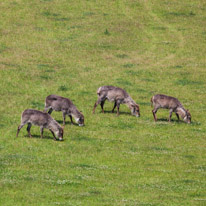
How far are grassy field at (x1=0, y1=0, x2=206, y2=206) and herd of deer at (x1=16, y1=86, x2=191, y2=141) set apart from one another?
715 millimetres

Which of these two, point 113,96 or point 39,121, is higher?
point 113,96

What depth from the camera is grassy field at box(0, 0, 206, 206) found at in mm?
23703

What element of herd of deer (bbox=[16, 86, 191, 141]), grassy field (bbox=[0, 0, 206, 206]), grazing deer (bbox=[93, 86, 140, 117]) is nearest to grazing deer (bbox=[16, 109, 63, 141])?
herd of deer (bbox=[16, 86, 191, 141])

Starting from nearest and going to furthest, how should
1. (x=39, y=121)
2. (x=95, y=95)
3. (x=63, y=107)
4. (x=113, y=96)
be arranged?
1. (x=39, y=121)
2. (x=63, y=107)
3. (x=113, y=96)
4. (x=95, y=95)

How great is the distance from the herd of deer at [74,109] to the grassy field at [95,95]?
2.35ft

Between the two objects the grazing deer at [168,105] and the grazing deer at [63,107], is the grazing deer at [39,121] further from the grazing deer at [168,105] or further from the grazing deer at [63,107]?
Result: the grazing deer at [168,105]

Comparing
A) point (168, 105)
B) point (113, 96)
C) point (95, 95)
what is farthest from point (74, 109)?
point (95, 95)

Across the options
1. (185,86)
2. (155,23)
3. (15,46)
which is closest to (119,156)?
(185,86)

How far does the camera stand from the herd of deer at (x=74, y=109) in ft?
100

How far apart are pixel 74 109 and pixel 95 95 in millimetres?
7629

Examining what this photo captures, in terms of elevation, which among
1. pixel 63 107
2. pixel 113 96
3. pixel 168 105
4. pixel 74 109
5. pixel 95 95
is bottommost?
pixel 74 109

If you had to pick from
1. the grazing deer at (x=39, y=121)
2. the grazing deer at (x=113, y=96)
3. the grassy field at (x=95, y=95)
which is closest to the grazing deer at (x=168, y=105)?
the grassy field at (x=95, y=95)

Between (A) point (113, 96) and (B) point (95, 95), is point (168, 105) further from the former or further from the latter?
(B) point (95, 95)

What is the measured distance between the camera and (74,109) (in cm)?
3434
